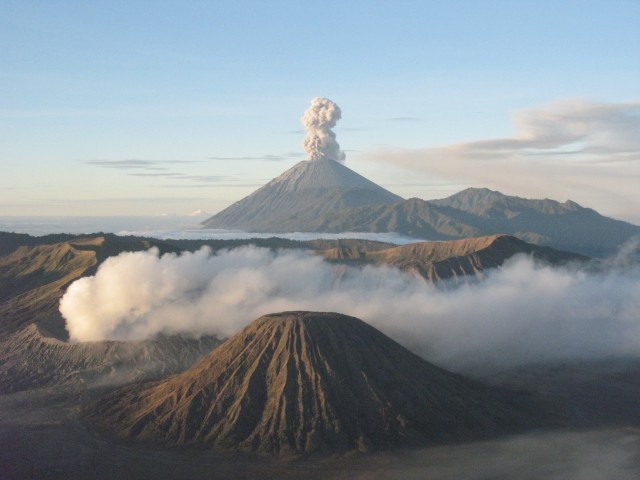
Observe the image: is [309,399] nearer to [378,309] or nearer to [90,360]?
[90,360]

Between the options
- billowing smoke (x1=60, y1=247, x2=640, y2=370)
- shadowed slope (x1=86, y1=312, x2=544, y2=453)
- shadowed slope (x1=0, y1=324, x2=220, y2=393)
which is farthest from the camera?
billowing smoke (x1=60, y1=247, x2=640, y2=370)

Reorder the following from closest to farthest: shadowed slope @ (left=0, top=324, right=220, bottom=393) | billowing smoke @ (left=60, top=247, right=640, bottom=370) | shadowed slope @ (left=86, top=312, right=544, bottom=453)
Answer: shadowed slope @ (left=86, top=312, right=544, bottom=453) < shadowed slope @ (left=0, top=324, right=220, bottom=393) < billowing smoke @ (left=60, top=247, right=640, bottom=370)

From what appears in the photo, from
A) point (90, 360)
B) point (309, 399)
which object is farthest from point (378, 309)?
point (309, 399)

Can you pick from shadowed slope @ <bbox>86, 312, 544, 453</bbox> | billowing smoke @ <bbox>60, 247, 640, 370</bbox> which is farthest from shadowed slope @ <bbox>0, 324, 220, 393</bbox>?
shadowed slope @ <bbox>86, 312, 544, 453</bbox>

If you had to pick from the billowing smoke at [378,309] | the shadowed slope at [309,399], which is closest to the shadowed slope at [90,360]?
the billowing smoke at [378,309]

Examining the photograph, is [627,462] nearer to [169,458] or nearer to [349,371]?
[349,371]

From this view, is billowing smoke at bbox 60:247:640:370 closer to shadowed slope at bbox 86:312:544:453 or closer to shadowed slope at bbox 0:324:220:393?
shadowed slope at bbox 0:324:220:393

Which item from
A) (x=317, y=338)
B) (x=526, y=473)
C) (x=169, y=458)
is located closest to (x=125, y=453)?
(x=169, y=458)

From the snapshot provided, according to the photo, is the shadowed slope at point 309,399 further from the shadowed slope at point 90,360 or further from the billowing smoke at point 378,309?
the billowing smoke at point 378,309
